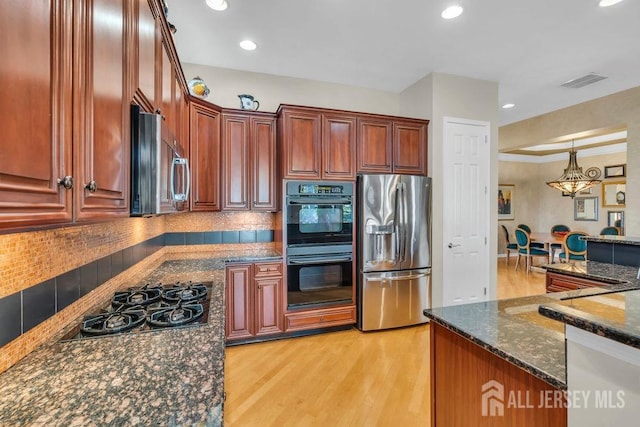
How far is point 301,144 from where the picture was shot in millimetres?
3062

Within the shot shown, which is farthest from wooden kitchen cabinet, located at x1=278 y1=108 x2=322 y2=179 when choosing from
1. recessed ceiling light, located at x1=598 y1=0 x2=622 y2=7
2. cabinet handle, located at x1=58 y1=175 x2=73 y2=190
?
recessed ceiling light, located at x1=598 y1=0 x2=622 y2=7

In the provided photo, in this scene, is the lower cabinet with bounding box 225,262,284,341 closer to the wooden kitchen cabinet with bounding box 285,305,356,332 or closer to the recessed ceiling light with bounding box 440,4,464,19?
the wooden kitchen cabinet with bounding box 285,305,356,332

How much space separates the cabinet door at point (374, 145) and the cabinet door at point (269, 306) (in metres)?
1.56

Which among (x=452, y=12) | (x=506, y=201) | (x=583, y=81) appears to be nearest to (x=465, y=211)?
(x=452, y=12)

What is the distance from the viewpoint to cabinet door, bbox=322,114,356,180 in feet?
10.3

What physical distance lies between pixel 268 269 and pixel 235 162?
1.19 m

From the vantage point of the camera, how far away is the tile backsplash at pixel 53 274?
3.12 ft

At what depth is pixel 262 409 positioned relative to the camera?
2.01 m

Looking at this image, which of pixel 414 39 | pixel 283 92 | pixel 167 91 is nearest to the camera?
pixel 167 91

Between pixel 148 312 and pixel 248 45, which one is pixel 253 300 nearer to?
pixel 148 312

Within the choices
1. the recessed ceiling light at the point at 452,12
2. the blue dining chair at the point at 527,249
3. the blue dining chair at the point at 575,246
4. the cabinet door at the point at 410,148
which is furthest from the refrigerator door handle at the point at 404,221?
the blue dining chair at the point at 527,249

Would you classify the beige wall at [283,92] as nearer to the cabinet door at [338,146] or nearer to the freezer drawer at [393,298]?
the cabinet door at [338,146]

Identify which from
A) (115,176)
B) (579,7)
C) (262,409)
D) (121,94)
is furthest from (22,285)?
(579,7)

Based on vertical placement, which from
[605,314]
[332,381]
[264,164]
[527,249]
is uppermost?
[264,164]
